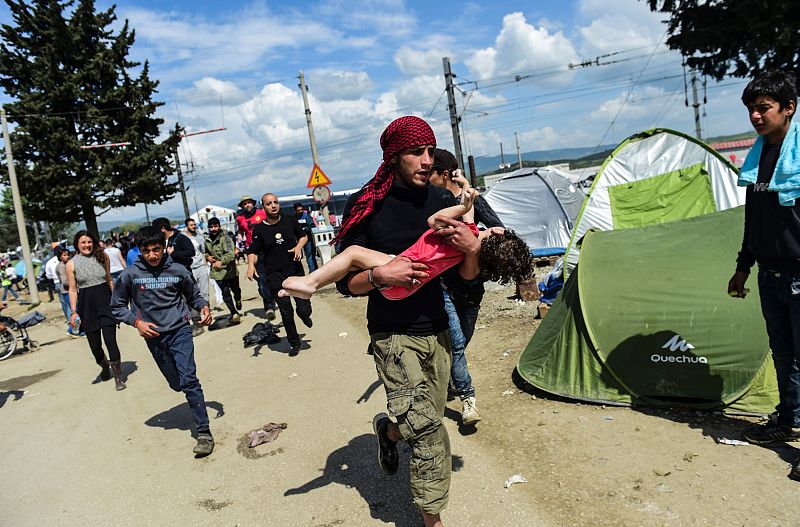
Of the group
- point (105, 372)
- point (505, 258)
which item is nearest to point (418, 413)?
point (505, 258)

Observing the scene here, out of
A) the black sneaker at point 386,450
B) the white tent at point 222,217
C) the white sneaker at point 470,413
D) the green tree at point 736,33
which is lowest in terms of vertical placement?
the white sneaker at point 470,413

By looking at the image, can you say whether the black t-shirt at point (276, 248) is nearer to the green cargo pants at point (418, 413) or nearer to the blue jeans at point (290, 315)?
the blue jeans at point (290, 315)

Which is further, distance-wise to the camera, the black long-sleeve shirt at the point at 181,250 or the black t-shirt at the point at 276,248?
the black long-sleeve shirt at the point at 181,250

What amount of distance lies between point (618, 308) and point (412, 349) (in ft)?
7.17

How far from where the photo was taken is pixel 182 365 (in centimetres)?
473

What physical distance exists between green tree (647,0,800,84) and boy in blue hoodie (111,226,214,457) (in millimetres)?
17490

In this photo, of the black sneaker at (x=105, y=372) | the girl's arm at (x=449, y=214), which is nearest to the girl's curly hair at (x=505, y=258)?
the girl's arm at (x=449, y=214)

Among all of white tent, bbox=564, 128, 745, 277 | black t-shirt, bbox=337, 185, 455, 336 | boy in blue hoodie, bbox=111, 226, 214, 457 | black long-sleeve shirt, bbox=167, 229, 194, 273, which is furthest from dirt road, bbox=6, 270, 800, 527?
white tent, bbox=564, 128, 745, 277

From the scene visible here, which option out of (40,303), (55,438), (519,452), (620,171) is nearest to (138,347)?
(55,438)

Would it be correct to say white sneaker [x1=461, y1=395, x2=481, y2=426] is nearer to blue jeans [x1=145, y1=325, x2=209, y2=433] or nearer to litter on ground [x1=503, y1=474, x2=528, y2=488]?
litter on ground [x1=503, y1=474, x2=528, y2=488]

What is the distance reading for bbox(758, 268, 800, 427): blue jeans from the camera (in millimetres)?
3174

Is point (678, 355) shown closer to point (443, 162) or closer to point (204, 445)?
point (443, 162)

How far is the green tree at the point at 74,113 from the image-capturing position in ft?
93.9

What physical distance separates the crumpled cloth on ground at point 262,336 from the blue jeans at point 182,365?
3.11 meters
